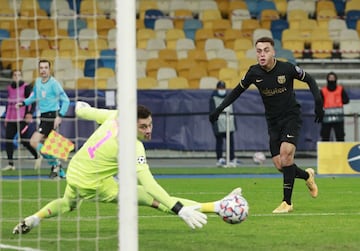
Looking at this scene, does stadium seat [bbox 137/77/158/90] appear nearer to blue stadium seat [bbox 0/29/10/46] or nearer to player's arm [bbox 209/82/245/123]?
blue stadium seat [bbox 0/29/10/46]

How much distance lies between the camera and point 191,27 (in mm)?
28375

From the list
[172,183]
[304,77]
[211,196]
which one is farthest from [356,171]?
[304,77]

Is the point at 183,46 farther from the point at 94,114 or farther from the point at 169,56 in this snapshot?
the point at 94,114

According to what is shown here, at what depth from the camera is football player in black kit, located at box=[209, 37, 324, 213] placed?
1207cm

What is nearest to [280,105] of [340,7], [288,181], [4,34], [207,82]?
[288,181]

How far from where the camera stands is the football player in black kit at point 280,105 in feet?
39.6

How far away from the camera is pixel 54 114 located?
1752 centimetres

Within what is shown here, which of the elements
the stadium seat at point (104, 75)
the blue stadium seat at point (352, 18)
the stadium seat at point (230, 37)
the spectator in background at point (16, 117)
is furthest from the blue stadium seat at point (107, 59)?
the blue stadium seat at point (352, 18)

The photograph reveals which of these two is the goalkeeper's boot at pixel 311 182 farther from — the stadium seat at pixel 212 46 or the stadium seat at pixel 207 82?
the stadium seat at pixel 212 46

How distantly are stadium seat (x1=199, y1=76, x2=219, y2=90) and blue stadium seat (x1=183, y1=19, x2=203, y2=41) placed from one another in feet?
7.04

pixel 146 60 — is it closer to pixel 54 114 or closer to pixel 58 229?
pixel 54 114

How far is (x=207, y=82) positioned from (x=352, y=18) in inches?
210

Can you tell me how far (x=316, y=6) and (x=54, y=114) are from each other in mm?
13845

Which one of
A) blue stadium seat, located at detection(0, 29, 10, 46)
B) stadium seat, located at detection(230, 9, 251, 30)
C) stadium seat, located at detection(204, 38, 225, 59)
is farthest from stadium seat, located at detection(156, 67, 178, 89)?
blue stadium seat, located at detection(0, 29, 10, 46)
